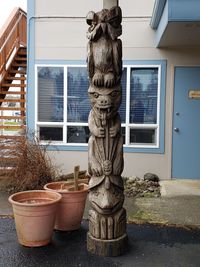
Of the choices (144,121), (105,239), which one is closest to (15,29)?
(144,121)

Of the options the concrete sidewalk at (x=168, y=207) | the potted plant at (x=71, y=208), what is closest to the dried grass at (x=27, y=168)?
the concrete sidewalk at (x=168, y=207)

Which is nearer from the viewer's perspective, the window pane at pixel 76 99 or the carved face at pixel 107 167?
the carved face at pixel 107 167

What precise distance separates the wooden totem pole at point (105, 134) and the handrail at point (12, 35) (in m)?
6.72

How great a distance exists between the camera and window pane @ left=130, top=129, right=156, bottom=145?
329 inches

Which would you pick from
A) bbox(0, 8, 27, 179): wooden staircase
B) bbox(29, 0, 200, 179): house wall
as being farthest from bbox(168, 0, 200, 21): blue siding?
bbox(0, 8, 27, 179): wooden staircase

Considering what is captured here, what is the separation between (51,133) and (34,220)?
4.61m

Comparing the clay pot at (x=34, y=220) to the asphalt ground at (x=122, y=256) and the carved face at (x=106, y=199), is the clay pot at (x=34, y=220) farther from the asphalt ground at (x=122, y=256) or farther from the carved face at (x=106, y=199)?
the carved face at (x=106, y=199)

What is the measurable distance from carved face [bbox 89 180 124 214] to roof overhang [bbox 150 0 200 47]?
321 cm

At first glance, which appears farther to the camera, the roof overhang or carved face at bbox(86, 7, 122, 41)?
the roof overhang

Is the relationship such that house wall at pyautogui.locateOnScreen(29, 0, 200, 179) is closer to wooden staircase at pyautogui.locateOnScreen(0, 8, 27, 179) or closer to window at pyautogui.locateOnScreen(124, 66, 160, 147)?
window at pyautogui.locateOnScreen(124, 66, 160, 147)

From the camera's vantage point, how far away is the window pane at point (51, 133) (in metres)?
8.58

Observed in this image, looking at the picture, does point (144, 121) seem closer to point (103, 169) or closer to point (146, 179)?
point (146, 179)

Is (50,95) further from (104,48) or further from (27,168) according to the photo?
(104,48)

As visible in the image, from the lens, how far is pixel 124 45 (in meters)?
8.27
